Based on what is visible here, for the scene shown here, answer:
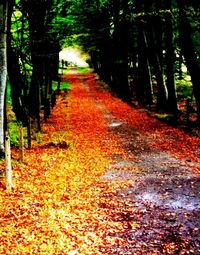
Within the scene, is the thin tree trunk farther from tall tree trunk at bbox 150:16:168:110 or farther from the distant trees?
tall tree trunk at bbox 150:16:168:110

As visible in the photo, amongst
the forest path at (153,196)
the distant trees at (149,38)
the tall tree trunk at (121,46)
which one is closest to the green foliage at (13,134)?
the forest path at (153,196)

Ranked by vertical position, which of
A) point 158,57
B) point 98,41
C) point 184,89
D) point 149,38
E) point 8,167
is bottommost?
point 8,167

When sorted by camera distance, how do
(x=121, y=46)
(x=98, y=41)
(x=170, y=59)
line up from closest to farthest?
(x=170, y=59), (x=121, y=46), (x=98, y=41)

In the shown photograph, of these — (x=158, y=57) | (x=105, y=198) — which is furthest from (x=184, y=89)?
(x=105, y=198)

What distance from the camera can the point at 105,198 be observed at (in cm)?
998

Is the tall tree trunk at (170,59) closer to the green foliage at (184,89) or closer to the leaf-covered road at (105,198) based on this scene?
the leaf-covered road at (105,198)

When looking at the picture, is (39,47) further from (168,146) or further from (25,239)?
(25,239)

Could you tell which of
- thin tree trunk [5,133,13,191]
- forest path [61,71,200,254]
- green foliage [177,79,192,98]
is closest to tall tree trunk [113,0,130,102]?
green foliage [177,79,192,98]

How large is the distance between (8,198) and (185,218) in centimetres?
421

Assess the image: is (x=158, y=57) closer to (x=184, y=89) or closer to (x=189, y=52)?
(x=189, y=52)

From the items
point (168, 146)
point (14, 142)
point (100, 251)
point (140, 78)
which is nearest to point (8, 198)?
point (100, 251)

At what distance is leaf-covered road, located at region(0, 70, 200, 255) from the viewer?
7355 mm

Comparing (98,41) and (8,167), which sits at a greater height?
(98,41)

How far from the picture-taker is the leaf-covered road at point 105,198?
7355mm
